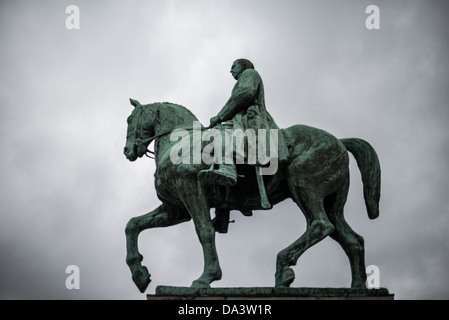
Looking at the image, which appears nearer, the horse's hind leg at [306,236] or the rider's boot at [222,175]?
the rider's boot at [222,175]

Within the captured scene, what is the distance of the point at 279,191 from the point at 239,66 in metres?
2.21

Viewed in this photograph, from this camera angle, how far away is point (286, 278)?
12.9 meters

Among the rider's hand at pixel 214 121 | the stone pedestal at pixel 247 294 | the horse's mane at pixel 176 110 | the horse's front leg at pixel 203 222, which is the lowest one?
the stone pedestal at pixel 247 294

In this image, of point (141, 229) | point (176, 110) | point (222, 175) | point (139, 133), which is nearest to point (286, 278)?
point (222, 175)

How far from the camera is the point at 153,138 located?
1411 cm

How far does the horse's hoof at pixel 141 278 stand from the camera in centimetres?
1374

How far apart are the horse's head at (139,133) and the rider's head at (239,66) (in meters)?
1.49

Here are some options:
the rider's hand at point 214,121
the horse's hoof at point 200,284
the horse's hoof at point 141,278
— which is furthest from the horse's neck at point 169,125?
the horse's hoof at point 200,284

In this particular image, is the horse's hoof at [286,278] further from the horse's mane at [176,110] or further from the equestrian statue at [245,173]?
the horse's mane at [176,110]

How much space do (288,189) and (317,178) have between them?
534 millimetres

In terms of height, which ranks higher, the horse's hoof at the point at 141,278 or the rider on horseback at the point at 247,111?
the rider on horseback at the point at 247,111
